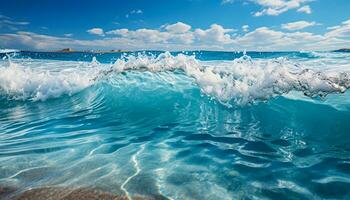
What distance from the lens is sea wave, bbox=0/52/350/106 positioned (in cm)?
710

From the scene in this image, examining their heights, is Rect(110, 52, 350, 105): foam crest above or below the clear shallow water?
above

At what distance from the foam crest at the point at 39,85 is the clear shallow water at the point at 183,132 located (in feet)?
0.15

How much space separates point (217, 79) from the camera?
27.3 ft

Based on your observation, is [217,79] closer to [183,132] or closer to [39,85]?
[183,132]

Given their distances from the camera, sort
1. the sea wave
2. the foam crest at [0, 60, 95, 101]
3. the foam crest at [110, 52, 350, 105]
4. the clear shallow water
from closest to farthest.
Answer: the clear shallow water
the foam crest at [110, 52, 350, 105]
the sea wave
the foam crest at [0, 60, 95, 101]

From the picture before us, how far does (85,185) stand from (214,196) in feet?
4.86

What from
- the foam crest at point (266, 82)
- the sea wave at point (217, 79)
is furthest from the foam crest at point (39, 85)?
the foam crest at point (266, 82)

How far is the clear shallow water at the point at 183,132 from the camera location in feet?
11.5

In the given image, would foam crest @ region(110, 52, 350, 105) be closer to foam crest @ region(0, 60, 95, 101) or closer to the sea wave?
the sea wave

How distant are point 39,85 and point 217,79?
22.2 feet

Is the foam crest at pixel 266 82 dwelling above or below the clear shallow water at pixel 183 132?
above

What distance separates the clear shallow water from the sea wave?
0.11ft

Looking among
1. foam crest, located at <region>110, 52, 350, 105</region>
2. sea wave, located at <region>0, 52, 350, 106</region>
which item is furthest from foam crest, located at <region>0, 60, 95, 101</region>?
foam crest, located at <region>110, 52, 350, 105</region>

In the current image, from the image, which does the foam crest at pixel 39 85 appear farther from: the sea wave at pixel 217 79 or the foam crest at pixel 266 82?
the foam crest at pixel 266 82
